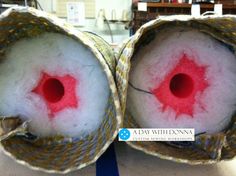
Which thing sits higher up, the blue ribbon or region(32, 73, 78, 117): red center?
region(32, 73, 78, 117): red center

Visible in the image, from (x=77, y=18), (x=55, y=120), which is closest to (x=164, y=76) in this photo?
(x=55, y=120)

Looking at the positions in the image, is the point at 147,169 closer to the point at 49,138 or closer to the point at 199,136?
the point at 199,136

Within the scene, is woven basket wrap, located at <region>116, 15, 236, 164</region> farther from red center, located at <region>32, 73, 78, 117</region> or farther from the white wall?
the white wall

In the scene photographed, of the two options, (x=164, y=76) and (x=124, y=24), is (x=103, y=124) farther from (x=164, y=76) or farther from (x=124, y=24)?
(x=124, y=24)
